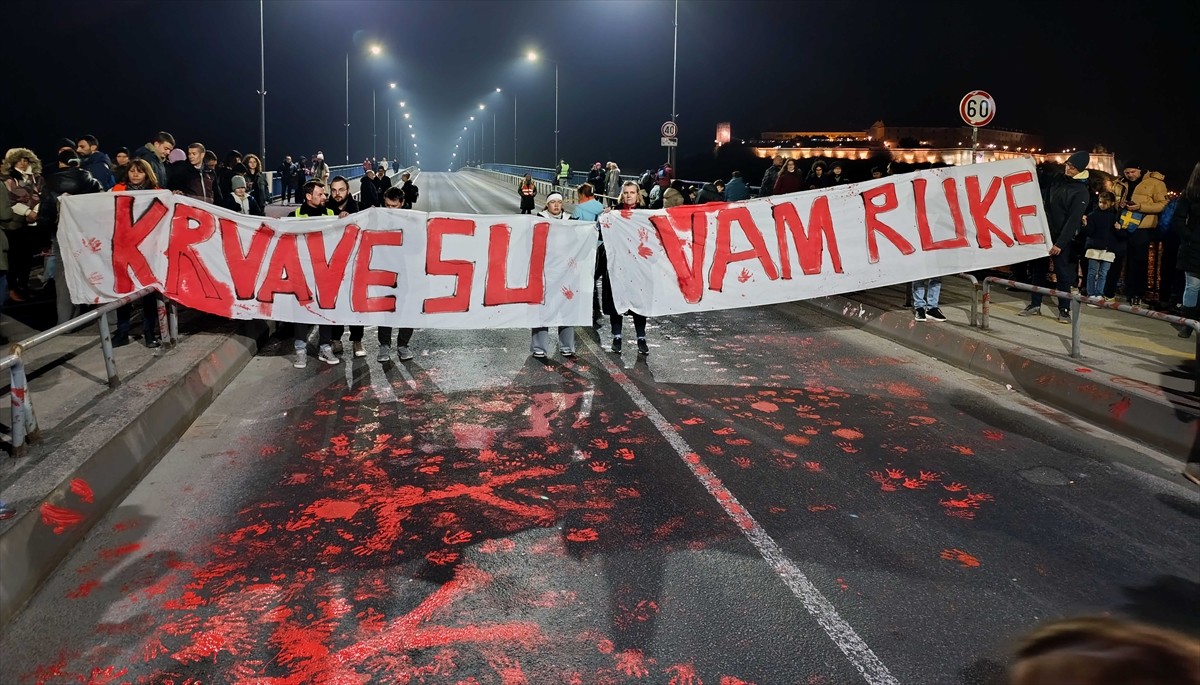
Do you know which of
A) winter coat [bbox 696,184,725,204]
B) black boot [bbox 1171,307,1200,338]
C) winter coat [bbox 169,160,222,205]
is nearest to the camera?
black boot [bbox 1171,307,1200,338]

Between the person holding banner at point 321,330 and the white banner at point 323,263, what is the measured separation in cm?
39

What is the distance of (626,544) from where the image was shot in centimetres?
514

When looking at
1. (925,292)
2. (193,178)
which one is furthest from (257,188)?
(925,292)

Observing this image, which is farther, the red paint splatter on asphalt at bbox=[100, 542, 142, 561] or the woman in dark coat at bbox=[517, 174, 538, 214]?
the woman in dark coat at bbox=[517, 174, 538, 214]

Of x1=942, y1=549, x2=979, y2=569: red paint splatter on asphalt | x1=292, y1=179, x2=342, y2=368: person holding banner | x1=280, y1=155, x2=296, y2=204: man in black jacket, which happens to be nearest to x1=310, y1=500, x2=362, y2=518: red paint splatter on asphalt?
x1=942, y1=549, x2=979, y2=569: red paint splatter on asphalt

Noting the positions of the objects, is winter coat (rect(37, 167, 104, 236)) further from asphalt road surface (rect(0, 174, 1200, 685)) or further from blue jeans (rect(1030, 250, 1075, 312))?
blue jeans (rect(1030, 250, 1075, 312))

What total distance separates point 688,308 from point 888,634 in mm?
6498

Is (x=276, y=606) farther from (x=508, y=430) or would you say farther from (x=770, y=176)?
(x=770, y=176)

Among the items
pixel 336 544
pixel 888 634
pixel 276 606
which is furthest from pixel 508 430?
pixel 888 634

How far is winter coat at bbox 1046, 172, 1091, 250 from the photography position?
10.7 meters

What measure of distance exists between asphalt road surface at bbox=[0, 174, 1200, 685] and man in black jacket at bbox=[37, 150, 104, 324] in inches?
106

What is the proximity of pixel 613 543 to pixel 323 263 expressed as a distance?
5.76 meters

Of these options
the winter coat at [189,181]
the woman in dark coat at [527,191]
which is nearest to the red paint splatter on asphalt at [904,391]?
the winter coat at [189,181]

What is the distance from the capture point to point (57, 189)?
1047 cm
